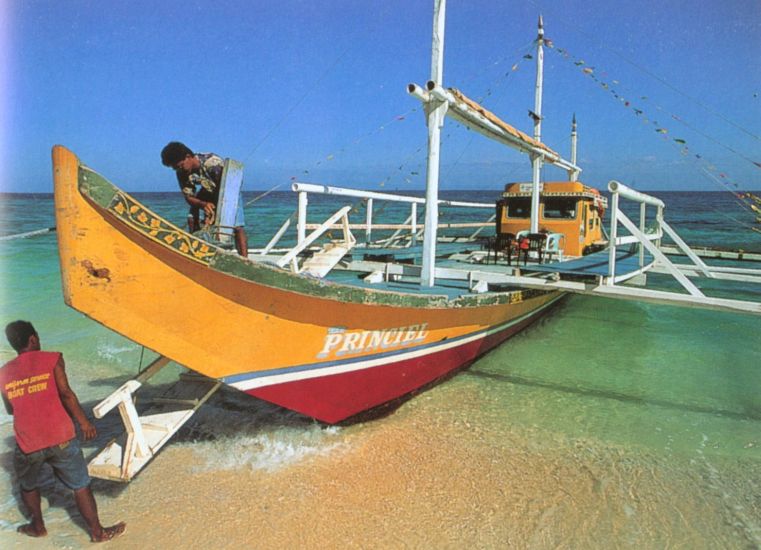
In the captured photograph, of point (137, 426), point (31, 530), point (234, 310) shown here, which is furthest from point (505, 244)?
point (31, 530)

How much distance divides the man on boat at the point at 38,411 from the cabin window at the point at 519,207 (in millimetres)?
10607

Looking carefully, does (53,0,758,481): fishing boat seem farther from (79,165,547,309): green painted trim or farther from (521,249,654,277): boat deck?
(521,249,654,277): boat deck

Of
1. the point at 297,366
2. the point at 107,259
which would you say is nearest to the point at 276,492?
the point at 297,366

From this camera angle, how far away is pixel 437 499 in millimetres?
4250

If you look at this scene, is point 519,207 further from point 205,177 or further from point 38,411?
point 38,411

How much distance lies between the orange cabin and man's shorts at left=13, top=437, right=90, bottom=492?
1005 centimetres

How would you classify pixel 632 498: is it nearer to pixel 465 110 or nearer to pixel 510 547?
pixel 510 547

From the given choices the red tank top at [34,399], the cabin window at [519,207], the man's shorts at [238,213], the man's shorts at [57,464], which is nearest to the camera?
the red tank top at [34,399]

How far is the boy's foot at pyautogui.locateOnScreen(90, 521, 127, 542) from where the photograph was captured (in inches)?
142

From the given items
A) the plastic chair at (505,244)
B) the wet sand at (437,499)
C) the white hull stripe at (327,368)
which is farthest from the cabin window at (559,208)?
the wet sand at (437,499)

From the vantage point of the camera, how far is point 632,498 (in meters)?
4.41

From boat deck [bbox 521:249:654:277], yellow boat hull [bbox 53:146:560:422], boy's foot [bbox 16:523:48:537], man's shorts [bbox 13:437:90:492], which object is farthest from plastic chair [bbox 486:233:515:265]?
boy's foot [bbox 16:523:48:537]

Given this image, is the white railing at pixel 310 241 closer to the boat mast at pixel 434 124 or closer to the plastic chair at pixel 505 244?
the boat mast at pixel 434 124

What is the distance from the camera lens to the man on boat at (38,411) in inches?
125
